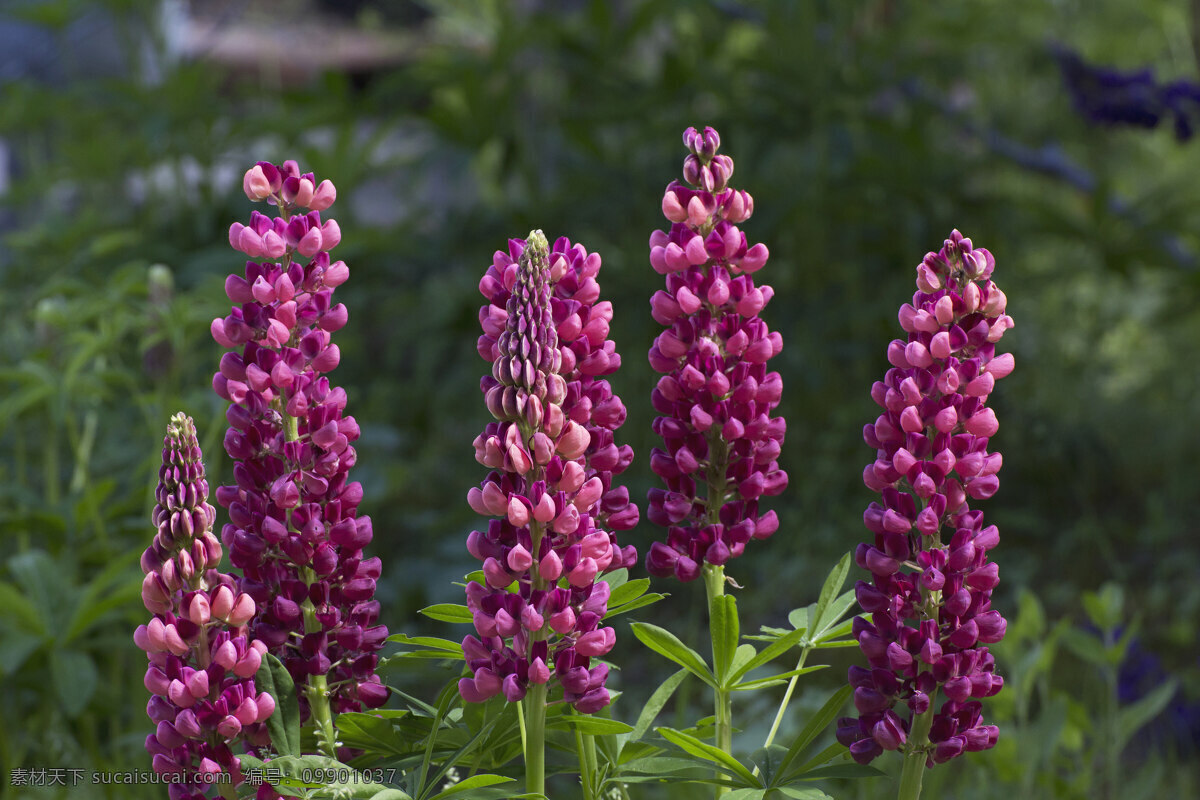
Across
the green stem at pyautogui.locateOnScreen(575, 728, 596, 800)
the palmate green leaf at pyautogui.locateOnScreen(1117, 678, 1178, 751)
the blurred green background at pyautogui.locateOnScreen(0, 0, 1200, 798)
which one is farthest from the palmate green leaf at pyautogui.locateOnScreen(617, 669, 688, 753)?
the blurred green background at pyautogui.locateOnScreen(0, 0, 1200, 798)

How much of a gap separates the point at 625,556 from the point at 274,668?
29 centimetres

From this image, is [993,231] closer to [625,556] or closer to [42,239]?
[42,239]

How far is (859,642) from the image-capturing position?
2.88 feet

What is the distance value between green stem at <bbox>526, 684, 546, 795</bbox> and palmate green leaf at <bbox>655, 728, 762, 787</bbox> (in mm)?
90

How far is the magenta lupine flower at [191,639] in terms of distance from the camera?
765 mm

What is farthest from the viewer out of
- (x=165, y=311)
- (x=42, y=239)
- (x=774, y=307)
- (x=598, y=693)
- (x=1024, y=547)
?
(x=774, y=307)

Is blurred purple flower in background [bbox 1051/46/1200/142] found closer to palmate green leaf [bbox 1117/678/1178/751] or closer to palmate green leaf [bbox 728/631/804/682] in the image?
palmate green leaf [bbox 1117/678/1178/751]

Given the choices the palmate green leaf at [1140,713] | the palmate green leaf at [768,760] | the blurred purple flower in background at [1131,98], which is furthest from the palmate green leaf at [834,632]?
the blurred purple flower in background at [1131,98]

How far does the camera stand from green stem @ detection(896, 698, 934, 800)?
0.89 m

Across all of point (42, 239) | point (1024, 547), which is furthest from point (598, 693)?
Result: point (1024, 547)

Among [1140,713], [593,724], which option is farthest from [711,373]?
[1140,713]

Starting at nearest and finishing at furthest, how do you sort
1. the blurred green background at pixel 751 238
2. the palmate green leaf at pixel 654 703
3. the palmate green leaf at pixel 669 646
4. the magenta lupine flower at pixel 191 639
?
the magenta lupine flower at pixel 191 639 < the palmate green leaf at pixel 669 646 < the palmate green leaf at pixel 654 703 < the blurred green background at pixel 751 238

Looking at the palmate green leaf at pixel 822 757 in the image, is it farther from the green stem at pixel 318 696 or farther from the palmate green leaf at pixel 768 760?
the green stem at pixel 318 696

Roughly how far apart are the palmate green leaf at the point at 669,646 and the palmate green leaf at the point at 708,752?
0.06 meters
